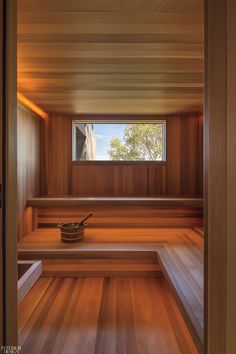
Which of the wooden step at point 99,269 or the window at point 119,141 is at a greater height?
the window at point 119,141

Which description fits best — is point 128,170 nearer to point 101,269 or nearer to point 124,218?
point 124,218

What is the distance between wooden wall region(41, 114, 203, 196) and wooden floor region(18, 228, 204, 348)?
652 millimetres

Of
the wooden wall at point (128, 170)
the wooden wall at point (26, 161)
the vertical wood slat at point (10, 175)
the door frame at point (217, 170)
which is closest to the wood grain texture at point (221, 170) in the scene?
the door frame at point (217, 170)

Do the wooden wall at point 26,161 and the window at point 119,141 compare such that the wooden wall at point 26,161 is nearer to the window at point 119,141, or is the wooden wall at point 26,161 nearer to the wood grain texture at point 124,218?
the wood grain texture at point 124,218

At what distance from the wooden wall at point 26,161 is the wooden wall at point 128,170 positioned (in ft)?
0.69

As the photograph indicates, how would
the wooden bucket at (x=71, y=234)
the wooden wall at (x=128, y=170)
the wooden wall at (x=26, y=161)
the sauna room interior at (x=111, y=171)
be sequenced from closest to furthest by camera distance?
the sauna room interior at (x=111, y=171), the wooden bucket at (x=71, y=234), the wooden wall at (x=26, y=161), the wooden wall at (x=128, y=170)

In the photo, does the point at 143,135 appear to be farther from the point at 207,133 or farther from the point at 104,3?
the point at 207,133

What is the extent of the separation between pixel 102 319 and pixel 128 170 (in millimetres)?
2153

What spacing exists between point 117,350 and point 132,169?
2.41 meters

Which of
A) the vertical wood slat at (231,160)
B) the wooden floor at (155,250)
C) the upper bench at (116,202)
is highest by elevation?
the vertical wood slat at (231,160)

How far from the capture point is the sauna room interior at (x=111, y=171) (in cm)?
135

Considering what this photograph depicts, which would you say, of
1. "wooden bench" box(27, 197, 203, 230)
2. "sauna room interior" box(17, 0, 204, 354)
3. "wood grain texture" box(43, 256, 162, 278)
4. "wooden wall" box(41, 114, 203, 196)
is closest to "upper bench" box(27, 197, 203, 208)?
"sauna room interior" box(17, 0, 204, 354)

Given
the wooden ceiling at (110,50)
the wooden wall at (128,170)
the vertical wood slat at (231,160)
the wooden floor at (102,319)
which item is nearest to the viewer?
the vertical wood slat at (231,160)

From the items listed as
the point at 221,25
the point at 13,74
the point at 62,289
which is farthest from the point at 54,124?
the point at 221,25
